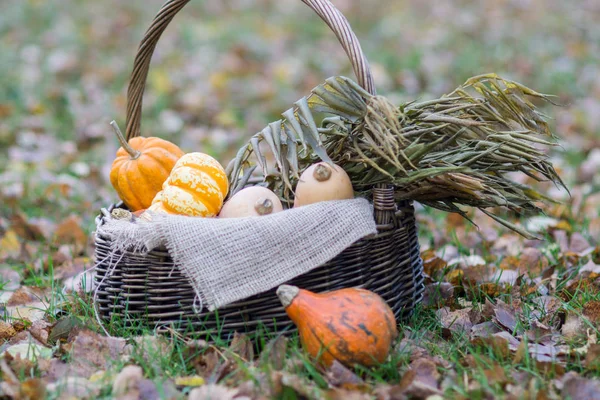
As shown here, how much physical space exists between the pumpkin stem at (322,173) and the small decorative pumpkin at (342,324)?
35 centimetres

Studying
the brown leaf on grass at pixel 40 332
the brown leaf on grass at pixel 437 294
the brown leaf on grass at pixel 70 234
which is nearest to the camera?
the brown leaf on grass at pixel 40 332

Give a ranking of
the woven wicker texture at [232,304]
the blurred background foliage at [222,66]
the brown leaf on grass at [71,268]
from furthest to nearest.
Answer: the blurred background foliage at [222,66] < the brown leaf on grass at [71,268] < the woven wicker texture at [232,304]

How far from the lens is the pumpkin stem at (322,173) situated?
188 centimetres

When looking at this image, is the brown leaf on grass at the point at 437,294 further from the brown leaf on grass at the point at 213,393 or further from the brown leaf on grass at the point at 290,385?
the brown leaf on grass at the point at 213,393

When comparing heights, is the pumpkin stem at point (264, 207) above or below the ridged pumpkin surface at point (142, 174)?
below

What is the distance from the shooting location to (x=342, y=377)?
157cm

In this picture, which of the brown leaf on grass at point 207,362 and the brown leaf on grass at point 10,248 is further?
the brown leaf on grass at point 10,248

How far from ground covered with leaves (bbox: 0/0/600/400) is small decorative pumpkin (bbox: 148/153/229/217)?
0.35m

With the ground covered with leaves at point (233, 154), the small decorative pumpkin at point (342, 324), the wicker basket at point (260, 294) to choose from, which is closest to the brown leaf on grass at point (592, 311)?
the ground covered with leaves at point (233, 154)

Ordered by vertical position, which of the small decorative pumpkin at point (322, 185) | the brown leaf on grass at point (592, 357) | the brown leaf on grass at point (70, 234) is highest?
the small decorative pumpkin at point (322, 185)

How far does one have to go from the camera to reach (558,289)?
2182mm

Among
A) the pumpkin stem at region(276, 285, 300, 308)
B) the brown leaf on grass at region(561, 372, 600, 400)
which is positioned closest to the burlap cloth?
the pumpkin stem at region(276, 285, 300, 308)

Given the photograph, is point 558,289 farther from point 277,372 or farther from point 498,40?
point 498,40

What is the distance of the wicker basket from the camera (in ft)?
5.88
